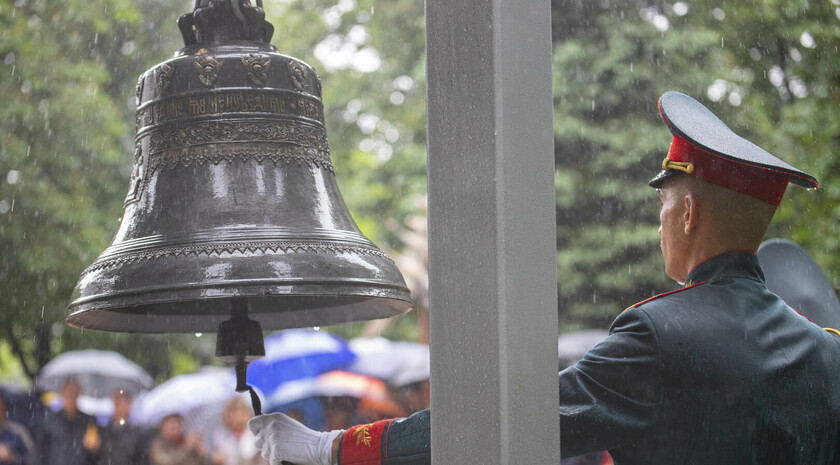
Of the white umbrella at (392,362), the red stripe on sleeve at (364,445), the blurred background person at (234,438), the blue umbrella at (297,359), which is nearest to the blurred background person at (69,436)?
the blurred background person at (234,438)

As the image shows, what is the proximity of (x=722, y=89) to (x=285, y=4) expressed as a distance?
24.8 feet

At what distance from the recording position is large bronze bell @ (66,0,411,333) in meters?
2.46

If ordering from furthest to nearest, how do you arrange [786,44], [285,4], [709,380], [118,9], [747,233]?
[285,4]
[118,9]
[786,44]
[747,233]
[709,380]

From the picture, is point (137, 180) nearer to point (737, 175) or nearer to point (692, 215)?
point (692, 215)

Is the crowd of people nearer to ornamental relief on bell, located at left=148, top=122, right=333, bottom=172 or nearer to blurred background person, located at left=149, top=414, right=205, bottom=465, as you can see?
blurred background person, located at left=149, top=414, right=205, bottom=465

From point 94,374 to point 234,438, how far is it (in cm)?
250

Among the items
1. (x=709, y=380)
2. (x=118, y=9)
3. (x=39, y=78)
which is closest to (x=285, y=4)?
(x=118, y=9)

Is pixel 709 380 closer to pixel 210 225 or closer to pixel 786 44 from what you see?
pixel 210 225

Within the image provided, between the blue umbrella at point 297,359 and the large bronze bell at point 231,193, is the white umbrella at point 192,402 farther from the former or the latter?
Answer: the large bronze bell at point 231,193

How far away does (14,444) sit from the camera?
8.38m

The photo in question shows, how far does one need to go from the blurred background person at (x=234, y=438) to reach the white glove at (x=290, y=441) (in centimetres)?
595

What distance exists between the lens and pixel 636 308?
2320 mm

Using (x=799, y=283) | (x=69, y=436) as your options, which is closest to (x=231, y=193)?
(x=799, y=283)

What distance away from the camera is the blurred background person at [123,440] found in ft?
27.6
